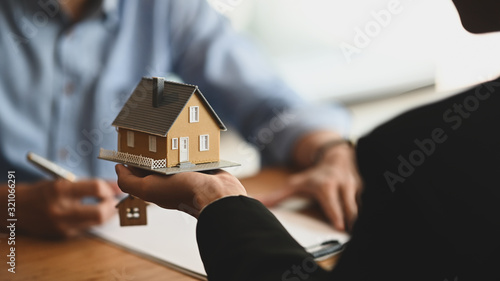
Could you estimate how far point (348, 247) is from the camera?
0.39m

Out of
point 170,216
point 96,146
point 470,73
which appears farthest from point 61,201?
point 470,73

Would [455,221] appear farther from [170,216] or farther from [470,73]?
[470,73]

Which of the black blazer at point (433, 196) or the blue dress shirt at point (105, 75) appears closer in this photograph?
the black blazer at point (433, 196)

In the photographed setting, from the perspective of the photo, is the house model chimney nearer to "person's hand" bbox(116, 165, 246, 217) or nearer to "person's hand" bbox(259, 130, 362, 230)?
"person's hand" bbox(116, 165, 246, 217)

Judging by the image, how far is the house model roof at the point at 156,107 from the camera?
1.57 feet

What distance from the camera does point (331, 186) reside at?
0.95 meters

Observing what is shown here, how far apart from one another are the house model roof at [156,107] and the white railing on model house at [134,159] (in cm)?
2

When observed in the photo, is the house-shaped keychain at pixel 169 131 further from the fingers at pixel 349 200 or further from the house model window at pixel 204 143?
the fingers at pixel 349 200

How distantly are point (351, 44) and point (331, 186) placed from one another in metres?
1.13

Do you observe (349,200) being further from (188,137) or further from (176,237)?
(188,137)

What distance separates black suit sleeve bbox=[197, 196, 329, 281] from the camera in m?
0.42

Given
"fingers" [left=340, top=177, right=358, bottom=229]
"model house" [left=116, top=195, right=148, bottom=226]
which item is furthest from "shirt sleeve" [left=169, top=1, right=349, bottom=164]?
"model house" [left=116, top=195, right=148, bottom=226]

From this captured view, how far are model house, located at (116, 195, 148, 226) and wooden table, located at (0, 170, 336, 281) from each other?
0.29 feet


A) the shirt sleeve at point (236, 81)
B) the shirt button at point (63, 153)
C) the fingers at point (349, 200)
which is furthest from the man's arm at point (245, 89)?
the shirt button at point (63, 153)
